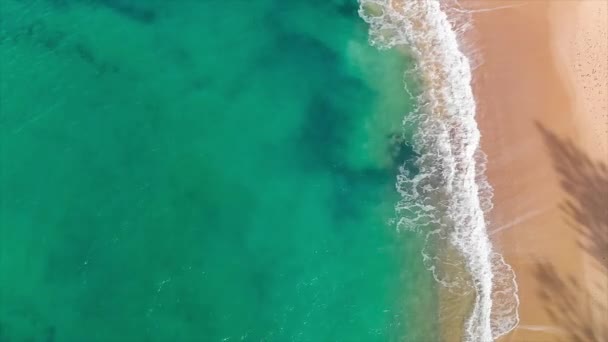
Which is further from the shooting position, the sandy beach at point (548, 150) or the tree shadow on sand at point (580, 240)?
the sandy beach at point (548, 150)

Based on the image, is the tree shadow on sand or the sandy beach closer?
the tree shadow on sand

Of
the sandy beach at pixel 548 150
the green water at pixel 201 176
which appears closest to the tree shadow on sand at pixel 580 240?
the sandy beach at pixel 548 150

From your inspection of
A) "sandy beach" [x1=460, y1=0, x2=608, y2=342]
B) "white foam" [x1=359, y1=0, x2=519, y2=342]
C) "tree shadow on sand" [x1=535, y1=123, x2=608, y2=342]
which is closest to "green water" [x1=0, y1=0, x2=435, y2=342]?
"white foam" [x1=359, y1=0, x2=519, y2=342]

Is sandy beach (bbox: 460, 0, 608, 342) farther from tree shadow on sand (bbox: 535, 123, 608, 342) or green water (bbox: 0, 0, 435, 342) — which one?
green water (bbox: 0, 0, 435, 342)

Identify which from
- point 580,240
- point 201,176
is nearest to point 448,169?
point 580,240

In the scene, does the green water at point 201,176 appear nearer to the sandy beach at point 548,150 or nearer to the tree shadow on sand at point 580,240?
the sandy beach at point 548,150

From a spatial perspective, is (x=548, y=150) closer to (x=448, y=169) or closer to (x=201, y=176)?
(x=448, y=169)
